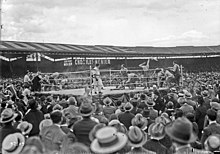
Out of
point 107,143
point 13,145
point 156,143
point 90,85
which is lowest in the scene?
point 90,85

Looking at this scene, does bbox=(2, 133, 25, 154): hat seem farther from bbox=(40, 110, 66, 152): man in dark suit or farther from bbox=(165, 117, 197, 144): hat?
bbox=(165, 117, 197, 144): hat

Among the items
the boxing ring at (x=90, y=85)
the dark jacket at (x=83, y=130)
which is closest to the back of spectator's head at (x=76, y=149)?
the dark jacket at (x=83, y=130)

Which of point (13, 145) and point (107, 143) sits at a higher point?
point (107, 143)

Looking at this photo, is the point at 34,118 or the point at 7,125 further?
the point at 34,118

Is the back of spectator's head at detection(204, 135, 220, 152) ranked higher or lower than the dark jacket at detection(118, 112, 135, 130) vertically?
higher

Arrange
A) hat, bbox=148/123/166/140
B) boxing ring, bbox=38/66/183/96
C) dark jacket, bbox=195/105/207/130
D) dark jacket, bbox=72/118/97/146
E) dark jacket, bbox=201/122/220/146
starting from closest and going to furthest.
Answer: hat, bbox=148/123/166/140
dark jacket, bbox=72/118/97/146
dark jacket, bbox=201/122/220/146
dark jacket, bbox=195/105/207/130
boxing ring, bbox=38/66/183/96

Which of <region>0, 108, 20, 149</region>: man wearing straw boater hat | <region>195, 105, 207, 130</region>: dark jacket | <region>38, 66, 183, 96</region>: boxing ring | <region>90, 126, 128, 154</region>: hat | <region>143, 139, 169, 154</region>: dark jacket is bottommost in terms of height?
<region>38, 66, 183, 96</region>: boxing ring

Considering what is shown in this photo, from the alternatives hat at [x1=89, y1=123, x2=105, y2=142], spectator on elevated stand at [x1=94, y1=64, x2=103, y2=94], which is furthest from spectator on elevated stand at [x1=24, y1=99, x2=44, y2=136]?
spectator on elevated stand at [x1=94, y1=64, x2=103, y2=94]

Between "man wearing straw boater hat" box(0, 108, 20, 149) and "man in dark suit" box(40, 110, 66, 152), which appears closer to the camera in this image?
"man in dark suit" box(40, 110, 66, 152)

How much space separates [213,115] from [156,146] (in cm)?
124

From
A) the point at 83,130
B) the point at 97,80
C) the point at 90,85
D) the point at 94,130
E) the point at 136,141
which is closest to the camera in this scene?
the point at 136,141

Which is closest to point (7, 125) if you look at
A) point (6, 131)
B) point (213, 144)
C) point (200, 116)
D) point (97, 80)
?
point (6, 131)

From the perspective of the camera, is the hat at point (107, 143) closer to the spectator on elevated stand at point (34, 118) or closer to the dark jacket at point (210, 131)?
the dark jacket at point (210, 131)

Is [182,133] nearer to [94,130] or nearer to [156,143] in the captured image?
[156,143]
